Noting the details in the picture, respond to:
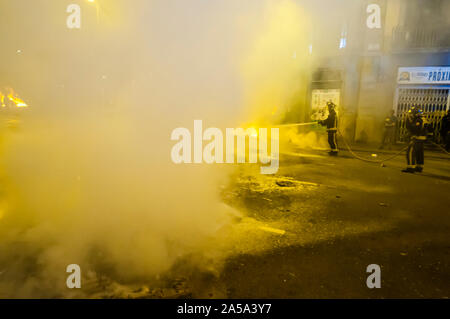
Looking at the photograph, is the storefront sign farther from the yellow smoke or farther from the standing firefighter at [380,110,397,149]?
the yellow smoke

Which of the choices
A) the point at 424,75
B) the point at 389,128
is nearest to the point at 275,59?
the point at 389,128

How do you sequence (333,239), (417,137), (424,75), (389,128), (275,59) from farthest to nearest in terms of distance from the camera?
1. (424,75)
2. (389,128)
3. (417,137)
4. (275,59)
5. (333,239)

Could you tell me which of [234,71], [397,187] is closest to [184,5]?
[234,71]

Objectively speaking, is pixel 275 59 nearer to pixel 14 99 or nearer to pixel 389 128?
pixel 389 128

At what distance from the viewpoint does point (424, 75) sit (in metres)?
9.75

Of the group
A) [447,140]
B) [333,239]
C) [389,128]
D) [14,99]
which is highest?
[14,99]

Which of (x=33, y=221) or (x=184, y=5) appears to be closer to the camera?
(x=33, y=221)

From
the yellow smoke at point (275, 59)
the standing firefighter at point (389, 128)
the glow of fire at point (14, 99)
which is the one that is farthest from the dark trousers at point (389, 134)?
the glow of fire at point (14, 99)

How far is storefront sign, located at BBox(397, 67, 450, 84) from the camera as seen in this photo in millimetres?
9492

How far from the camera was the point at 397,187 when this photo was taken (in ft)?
14.7

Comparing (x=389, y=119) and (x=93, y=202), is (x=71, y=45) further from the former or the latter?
(x=389, y=119)

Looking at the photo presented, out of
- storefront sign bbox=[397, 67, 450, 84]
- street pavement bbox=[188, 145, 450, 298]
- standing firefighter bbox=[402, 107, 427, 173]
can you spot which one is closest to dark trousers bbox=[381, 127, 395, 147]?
storefront sign bbox=[397, 67, 450, 84]

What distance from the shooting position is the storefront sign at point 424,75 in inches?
374
